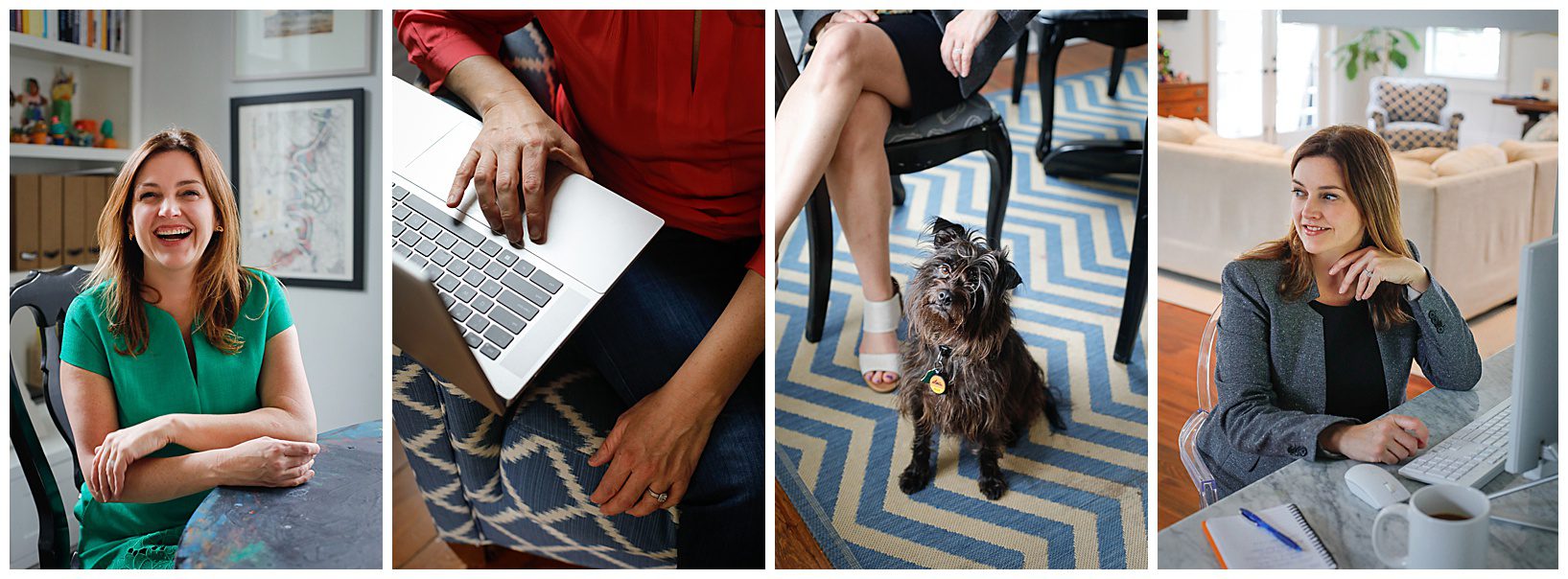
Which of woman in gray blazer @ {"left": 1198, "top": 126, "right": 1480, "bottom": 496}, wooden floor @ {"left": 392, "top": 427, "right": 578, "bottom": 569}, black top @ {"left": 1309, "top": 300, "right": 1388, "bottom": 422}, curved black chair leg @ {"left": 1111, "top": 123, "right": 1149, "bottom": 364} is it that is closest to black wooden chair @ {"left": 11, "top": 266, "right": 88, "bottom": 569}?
wooden floor @ {"left": 392, "top": 427, "right": 578, "bottom": 569}

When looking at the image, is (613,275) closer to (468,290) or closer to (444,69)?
(468,290)

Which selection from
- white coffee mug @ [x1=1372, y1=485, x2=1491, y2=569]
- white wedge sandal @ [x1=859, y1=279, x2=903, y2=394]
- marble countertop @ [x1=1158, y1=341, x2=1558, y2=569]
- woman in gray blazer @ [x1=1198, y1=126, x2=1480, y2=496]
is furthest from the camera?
white wedge sandal @ [x1=859, y1=279, x2=903, y2=394]

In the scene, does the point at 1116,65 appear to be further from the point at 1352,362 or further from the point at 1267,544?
the point at 1267,544

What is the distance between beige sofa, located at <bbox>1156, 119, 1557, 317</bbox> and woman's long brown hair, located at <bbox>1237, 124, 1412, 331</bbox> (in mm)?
21

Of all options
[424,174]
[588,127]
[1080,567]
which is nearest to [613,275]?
[588,127]

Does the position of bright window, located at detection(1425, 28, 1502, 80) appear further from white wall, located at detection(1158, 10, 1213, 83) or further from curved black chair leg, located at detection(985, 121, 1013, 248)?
curved black chair leg, located at detection(985, 121, 1013, 248)

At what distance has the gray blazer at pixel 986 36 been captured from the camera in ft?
5.70

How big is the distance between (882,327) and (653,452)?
453mm

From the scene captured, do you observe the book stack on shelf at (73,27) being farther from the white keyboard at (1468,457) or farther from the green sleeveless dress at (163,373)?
the white keyboard at (1468,457)

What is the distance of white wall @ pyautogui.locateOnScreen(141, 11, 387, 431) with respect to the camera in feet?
5.63

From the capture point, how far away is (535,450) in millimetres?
1757

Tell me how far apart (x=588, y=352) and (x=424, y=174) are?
424 mm

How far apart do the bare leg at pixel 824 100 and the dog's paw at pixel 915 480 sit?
46 cm

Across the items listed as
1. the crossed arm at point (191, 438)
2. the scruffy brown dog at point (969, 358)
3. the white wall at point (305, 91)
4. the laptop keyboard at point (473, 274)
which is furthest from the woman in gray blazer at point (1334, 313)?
the crossed arm at point (191, 438)
